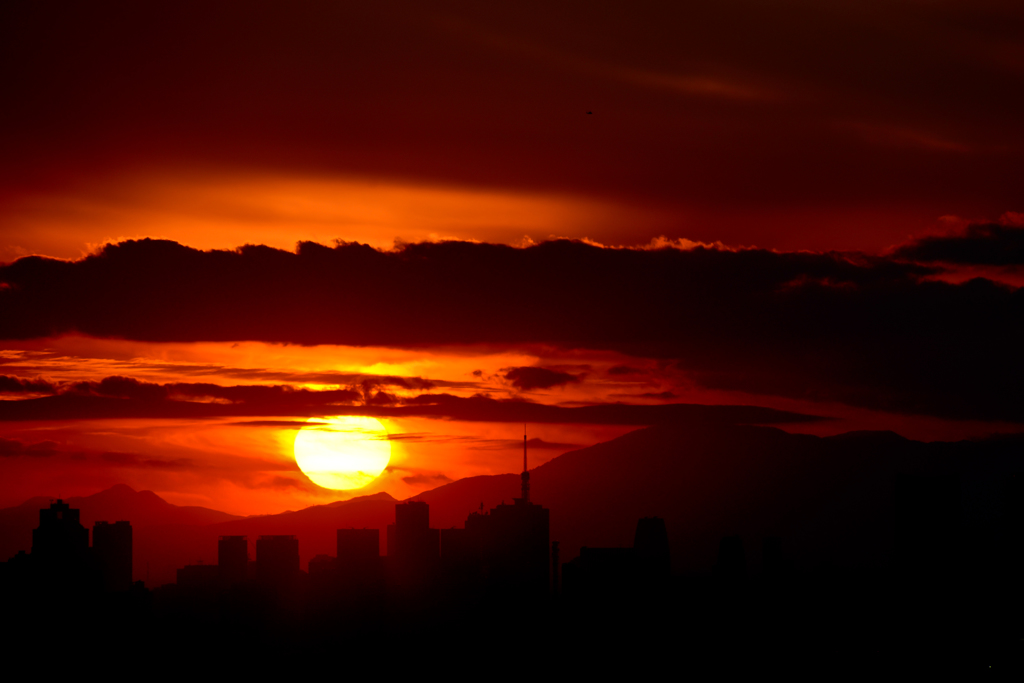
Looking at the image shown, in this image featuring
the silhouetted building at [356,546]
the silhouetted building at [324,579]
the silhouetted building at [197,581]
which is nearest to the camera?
the silhouetted building at [324,579]

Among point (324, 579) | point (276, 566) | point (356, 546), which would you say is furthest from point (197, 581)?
point (324, 579)

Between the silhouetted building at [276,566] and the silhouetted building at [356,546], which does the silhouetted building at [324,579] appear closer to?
the silhouetted building at [356,546]

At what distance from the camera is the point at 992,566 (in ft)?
650

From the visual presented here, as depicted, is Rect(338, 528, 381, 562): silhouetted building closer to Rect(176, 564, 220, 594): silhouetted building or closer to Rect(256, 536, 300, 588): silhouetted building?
Rect(256, 536, 300, 588): silhouetted building

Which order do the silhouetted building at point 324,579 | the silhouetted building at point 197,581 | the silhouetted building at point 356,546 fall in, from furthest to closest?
1. the silhouetted building at point 356,546
2. the silhouetted building at point 197,581
3. the silhouetted building at point 324,579

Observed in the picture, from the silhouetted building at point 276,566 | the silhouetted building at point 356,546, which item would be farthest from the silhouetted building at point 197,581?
the silhouetted building at point 356,546

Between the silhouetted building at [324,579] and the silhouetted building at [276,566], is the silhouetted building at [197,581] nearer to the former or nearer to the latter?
the silhouetted building at [276,566]

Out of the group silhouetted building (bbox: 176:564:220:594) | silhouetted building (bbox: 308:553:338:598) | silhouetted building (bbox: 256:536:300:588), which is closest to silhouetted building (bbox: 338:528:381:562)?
silhouetted building (bbox: 308:553:338:598)

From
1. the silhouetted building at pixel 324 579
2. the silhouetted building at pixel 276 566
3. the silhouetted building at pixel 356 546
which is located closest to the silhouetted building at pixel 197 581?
the silhouetted building at pixel 276 566

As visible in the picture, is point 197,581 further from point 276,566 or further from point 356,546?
point 356,546

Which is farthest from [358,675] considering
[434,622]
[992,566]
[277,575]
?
[992,566]

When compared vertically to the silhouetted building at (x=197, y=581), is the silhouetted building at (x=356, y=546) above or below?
above

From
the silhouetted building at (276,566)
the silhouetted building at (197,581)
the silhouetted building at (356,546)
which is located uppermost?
the silhouetted building at (356,546)

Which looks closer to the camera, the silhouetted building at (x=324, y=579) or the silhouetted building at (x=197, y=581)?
the silhouetted building at (x=324, y=579)
